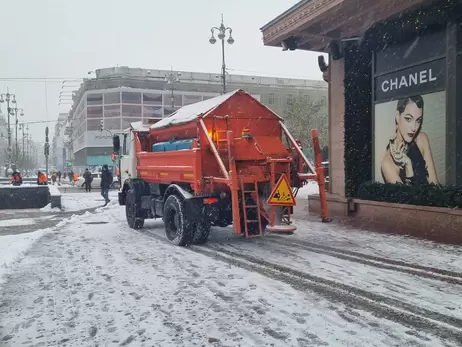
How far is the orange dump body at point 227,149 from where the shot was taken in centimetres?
798

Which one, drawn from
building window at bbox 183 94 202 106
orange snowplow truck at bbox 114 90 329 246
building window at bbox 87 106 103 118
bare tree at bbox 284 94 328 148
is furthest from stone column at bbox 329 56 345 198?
building window at bbox 87 106 103 118

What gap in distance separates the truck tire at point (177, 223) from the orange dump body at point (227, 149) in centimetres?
48

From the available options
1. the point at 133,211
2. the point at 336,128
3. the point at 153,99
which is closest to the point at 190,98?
the point at 153,99

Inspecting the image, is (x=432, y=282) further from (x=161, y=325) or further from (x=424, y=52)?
(x=424, y=52)

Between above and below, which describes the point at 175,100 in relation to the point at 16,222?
above

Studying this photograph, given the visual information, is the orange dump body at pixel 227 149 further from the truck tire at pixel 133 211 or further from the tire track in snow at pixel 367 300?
the truck tire at pixel 133 211

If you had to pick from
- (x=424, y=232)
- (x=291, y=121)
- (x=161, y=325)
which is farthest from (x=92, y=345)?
(x=291, y=121)

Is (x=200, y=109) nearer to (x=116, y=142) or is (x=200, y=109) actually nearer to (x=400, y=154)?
(x=116, y=142)

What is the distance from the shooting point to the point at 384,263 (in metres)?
6.81

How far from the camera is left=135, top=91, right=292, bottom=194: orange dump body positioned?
798 cm

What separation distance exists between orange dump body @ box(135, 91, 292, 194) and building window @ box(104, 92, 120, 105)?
50.2 m

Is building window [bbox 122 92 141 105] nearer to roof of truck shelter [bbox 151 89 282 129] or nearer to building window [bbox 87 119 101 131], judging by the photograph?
building window [bbox 87 119 101 131]

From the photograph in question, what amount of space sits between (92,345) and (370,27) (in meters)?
Result: 10.3

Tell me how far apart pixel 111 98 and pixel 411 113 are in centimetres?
5239
